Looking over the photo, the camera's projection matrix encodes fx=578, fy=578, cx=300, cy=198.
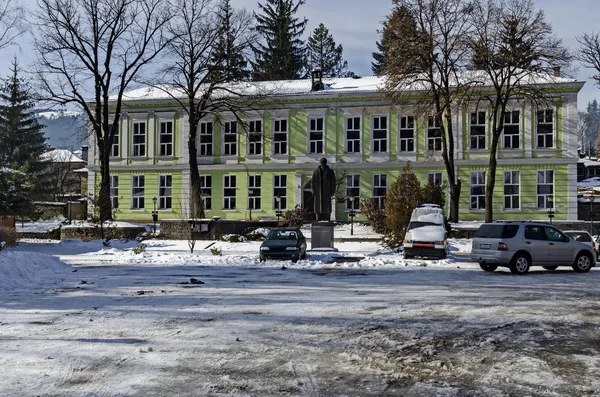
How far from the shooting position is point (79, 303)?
11.6 m

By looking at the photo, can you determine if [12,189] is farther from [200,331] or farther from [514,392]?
[514,392]

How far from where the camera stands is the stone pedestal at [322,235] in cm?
2628

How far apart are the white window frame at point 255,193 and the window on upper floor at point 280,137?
2658 millimetres

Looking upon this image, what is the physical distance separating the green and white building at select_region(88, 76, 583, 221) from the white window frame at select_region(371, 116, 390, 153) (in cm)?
8

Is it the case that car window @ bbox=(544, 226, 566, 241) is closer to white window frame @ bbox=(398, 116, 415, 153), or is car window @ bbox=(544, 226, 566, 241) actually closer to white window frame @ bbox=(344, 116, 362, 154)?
white window frame @ bbox=(398, 116, 415, 153)

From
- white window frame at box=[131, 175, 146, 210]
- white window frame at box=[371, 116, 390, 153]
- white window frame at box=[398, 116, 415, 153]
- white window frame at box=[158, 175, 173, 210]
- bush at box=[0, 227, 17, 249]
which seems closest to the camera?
bush at box=[0, 227, 17, 249]

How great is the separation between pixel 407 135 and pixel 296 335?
37754 mm

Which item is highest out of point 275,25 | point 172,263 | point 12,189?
point 275,25

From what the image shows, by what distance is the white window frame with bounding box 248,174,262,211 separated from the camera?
46.5m

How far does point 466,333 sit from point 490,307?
104 inches

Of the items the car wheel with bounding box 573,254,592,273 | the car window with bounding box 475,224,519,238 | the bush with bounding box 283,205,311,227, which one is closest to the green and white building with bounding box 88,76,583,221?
the bush with bounding box 283,205,311,227

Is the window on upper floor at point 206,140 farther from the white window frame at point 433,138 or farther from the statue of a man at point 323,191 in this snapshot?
the statue of a man at point 323,191

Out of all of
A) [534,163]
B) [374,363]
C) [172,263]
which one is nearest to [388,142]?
[534,163]

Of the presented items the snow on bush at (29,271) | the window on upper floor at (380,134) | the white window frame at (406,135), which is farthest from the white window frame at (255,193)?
the snow on bush at (29,271)
